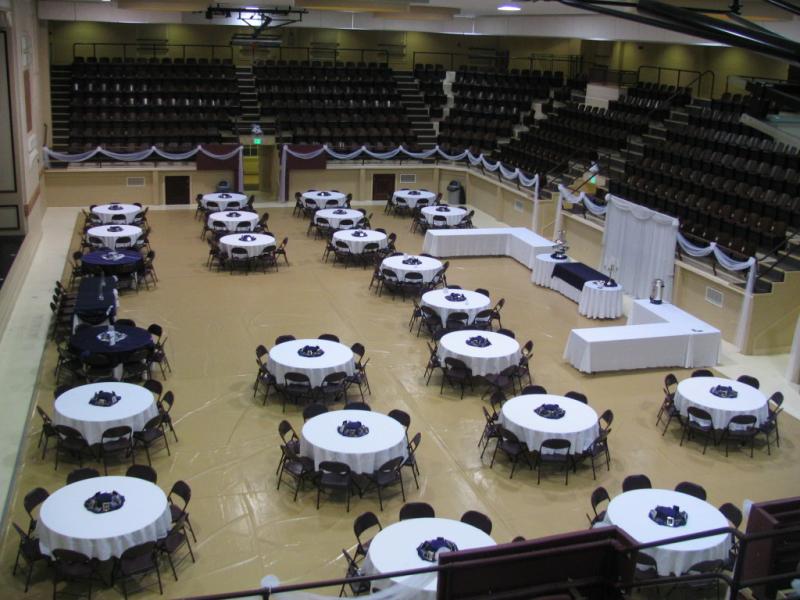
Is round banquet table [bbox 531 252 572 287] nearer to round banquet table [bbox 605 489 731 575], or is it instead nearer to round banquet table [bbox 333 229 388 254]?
round banquet table [bbox 333 229 388 254]

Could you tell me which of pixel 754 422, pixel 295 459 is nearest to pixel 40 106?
pixel 295 459

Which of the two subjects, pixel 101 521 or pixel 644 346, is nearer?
pixel 101 521

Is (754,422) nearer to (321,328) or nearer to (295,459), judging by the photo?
(295,459)

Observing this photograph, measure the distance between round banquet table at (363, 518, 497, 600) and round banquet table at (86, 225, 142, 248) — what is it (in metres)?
11.9

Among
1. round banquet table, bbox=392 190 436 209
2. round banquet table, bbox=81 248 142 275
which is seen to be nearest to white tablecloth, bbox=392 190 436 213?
round banquet table, bbox=392 190 436 209

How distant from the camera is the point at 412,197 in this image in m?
24.1

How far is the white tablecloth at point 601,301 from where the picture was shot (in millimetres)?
16625

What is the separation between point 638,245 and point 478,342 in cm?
618

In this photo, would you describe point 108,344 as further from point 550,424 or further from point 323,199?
point 323,199

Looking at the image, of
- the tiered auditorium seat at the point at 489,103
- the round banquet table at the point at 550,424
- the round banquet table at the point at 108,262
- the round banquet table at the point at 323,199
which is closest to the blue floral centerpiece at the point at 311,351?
the round banquet table at the point at 550,424

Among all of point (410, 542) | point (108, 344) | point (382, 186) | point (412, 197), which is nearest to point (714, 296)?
point (410, 542)

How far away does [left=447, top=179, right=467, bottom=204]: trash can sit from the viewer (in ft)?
86.9

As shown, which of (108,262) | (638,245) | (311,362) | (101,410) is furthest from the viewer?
(638,245)

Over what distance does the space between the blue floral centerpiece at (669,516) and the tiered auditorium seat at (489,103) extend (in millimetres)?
19919
